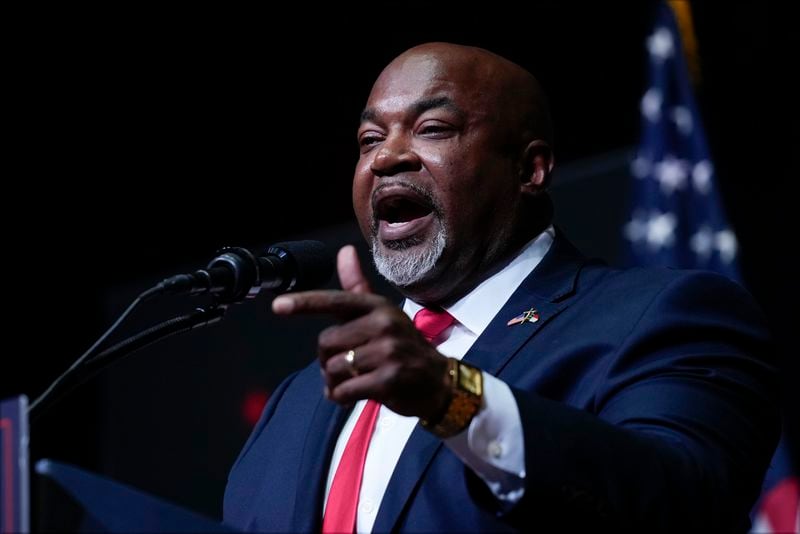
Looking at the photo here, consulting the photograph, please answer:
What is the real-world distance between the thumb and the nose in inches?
31.9

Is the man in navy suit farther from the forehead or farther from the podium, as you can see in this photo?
the podium

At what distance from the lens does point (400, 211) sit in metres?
2.11

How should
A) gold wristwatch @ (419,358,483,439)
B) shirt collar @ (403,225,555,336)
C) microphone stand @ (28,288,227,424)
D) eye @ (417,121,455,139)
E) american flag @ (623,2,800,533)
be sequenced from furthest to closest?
american flag @ (623,2,800,533) → eye @ (417,121,455,139) → shirt collar @ (403,225,555,336) → microphone stand @ (28,288,227,424) → gold wristwatch @ (419,358,483,439)

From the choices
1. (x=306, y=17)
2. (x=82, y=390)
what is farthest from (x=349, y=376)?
(x=82, y=390)

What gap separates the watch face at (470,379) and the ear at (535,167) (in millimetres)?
967

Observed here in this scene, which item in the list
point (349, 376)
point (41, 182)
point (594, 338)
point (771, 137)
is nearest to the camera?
point (349, 376)

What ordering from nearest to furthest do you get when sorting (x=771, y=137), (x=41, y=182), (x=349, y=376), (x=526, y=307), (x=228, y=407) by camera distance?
(x=349, y=376) < (x=526, y=307) < (x=771, y=137) < (x=228, y=407) < (x=41, y=182)

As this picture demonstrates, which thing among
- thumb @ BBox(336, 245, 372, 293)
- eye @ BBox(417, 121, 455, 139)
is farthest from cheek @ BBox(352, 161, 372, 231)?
thumb @ BBox(336, 245, 372, 293)

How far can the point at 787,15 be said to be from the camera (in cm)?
355

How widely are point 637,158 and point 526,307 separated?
1.98 meters

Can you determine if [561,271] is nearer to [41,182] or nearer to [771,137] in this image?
[771,137]

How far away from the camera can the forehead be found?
2.15 metres

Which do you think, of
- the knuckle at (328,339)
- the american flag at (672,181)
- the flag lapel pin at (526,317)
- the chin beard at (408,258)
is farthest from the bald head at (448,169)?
the american flag at (672,181)

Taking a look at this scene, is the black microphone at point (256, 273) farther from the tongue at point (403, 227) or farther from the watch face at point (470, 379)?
the watch face at point (470, 379)
